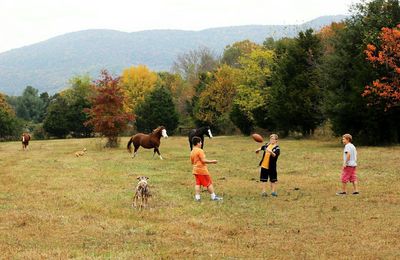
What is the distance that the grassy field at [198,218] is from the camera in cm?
961

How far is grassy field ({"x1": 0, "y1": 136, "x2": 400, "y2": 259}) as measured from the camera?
961 cm

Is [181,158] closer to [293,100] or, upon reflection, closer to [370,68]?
[370,68]

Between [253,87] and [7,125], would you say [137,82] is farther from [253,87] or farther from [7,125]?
[253,87]

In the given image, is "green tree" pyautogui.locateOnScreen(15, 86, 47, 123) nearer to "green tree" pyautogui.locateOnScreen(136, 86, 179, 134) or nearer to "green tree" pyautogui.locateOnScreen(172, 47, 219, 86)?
"green tree" pyautogui.locateOnScreen(172, 47, 219, 86)

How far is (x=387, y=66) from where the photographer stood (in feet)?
120

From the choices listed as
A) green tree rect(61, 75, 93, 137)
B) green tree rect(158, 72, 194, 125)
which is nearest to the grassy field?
green tree rect(61, 75, 93, 137)

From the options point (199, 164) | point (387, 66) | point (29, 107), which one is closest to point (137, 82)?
point (29, 107)

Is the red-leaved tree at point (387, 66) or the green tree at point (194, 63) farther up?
the green tree at point (194, 63)

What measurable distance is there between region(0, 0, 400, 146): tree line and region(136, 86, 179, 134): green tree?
166mm

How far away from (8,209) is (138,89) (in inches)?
3225

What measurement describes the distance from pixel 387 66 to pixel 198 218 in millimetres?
28632

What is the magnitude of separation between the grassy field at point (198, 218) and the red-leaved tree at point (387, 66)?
14050 mm

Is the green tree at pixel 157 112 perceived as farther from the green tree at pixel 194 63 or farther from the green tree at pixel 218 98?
the green tree at pixel 194 63

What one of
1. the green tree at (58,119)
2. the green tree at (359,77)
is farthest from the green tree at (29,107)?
the green tree at (359,77)
